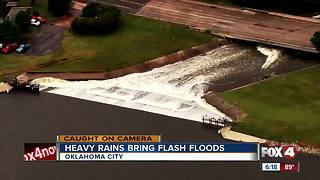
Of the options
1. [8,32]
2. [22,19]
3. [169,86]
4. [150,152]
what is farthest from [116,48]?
[150,152]

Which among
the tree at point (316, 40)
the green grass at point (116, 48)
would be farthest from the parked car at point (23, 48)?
the tree at point (316, 40)

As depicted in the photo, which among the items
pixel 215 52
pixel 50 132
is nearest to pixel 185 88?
pixel 215 52

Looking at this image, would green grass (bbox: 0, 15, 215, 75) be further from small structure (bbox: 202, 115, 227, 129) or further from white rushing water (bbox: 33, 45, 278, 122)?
small structure (bbox: 202, 115, 227, 129)

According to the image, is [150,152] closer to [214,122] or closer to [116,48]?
[214,122]

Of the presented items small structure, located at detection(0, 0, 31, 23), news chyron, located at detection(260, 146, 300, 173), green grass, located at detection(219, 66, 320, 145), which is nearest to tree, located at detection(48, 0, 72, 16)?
small structure, located at detection(0, 0, 31, 23)

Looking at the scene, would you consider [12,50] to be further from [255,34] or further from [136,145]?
[136,145]
